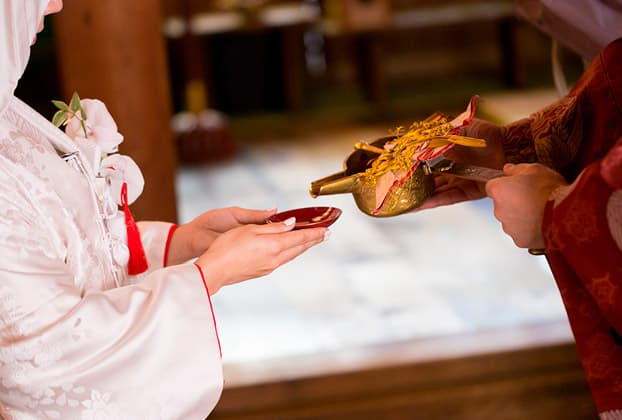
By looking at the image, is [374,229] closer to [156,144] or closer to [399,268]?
[399,268]

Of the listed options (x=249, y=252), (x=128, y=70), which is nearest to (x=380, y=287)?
(x=128, y=70)

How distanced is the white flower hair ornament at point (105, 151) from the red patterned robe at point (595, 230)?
3.02 ft

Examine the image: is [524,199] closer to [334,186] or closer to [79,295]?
[334,186]

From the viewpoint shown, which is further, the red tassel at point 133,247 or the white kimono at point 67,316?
the red tassel at point 133,247

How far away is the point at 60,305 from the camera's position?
1593 mm

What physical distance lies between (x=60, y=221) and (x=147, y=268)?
1.30ft

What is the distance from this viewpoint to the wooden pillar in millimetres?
3555

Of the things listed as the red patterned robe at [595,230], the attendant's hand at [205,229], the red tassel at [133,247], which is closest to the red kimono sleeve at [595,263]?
the red patterned robe at [595,230]

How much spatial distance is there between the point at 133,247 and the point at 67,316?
46cm

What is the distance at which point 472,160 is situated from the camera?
2.16 meters

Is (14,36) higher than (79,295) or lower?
higher

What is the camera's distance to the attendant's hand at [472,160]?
7.03 ft

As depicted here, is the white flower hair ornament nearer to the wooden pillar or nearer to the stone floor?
the wooden pillar

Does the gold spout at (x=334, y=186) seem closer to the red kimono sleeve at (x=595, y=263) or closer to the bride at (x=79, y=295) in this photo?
the bride at (x=79, y=295)
